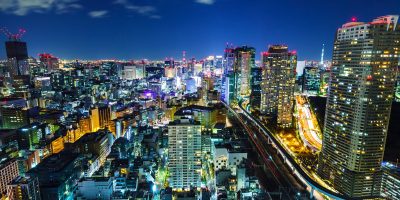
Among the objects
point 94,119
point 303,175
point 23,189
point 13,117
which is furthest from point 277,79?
point 13,117

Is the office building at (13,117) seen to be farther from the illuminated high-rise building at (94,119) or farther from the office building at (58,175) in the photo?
the office building at (58,175)

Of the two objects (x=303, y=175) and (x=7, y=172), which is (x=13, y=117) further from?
(x=303, y=175)

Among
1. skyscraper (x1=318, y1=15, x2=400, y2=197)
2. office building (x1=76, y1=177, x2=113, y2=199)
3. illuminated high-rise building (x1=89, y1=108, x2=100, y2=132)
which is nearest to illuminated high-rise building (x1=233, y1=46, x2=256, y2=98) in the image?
illuminated high-rise building (x1=89, y1=108, x2=100, y2=132)

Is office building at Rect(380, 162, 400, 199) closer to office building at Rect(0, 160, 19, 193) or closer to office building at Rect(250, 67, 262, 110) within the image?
office building at Rect(250, 67, 262, 110)

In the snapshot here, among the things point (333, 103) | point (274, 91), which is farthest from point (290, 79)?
point (333, 103)

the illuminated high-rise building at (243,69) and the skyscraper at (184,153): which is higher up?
the illuminated high-rise building at (243,69)

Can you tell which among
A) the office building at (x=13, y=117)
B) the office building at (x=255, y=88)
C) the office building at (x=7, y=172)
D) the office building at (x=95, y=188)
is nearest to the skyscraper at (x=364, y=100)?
the office building at (x=95, y=188)
